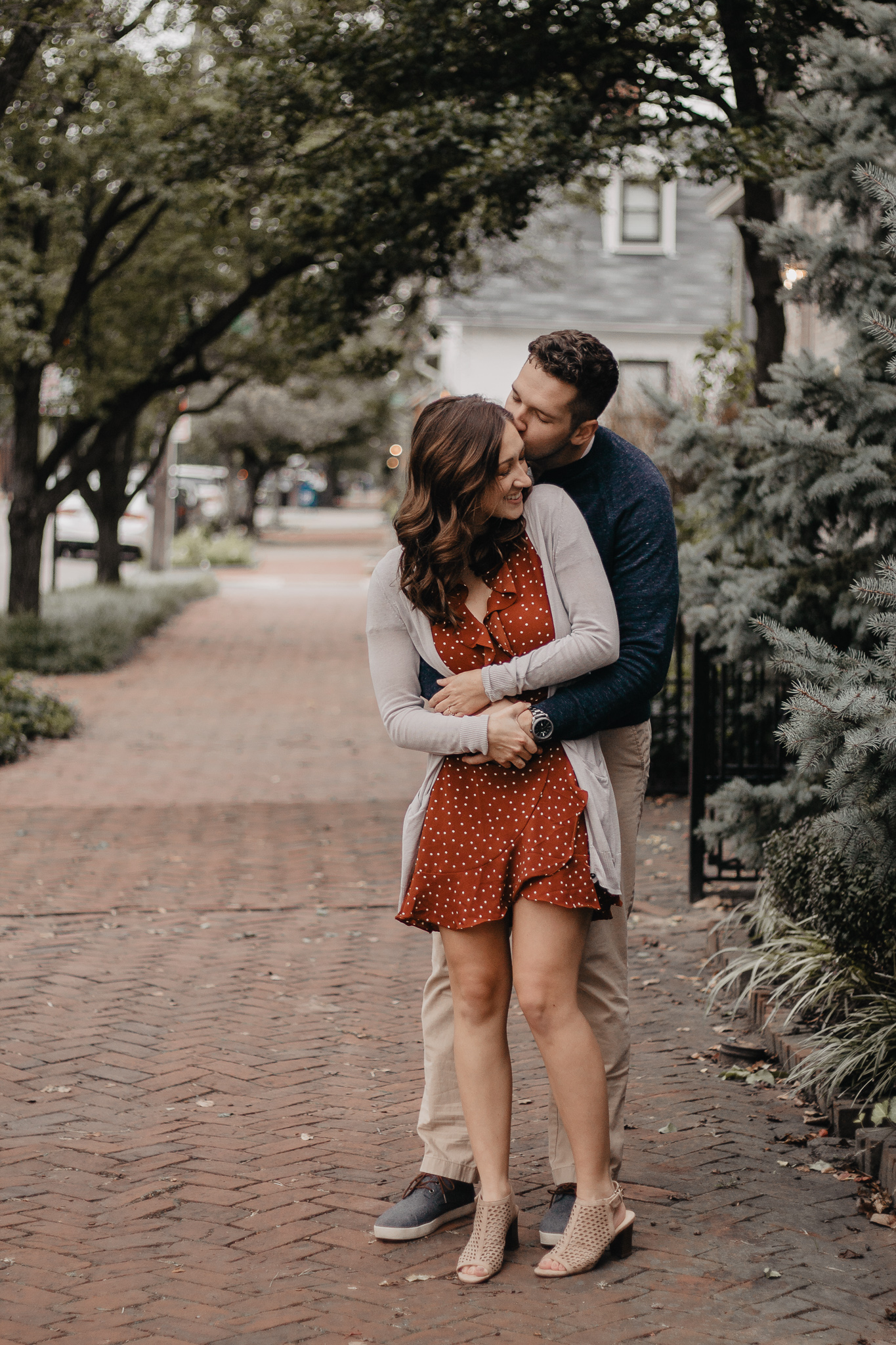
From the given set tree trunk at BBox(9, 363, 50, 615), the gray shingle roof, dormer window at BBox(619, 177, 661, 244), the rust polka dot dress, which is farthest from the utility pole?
the rust polka dot dress

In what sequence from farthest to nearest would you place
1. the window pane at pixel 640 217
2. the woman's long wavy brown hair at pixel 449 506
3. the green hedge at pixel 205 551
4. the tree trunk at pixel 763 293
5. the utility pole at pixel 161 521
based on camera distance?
the green hedge at pixel 205 551
the utility pole at pixel 161 521
the window pane at pixel 640 217
the tree trunk at pixel 763 293
the woman's long wavy brown hair at pixel 449 506

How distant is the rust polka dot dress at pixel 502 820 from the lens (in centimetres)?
302

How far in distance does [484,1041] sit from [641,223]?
80.3ft

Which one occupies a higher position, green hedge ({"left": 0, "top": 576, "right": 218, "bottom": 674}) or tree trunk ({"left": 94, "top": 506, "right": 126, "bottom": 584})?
tree trunk ({"left": 94, "top": 506, "right": 126, "bottom": 584})

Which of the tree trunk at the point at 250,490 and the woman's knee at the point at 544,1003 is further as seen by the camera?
the tree trunk at the point at 250,490

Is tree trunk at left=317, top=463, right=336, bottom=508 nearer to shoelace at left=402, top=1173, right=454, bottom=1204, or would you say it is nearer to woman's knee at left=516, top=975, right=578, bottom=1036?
shoelace at left=402, top=1173, right=454, bottom=1204

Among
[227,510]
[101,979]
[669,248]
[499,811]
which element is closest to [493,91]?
[101,979]

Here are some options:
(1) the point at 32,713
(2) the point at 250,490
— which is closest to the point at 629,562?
(1) the point at 32,713

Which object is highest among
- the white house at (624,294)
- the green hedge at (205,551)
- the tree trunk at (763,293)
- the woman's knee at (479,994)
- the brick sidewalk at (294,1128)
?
the white house at (624,294)

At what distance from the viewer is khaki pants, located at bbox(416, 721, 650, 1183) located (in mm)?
3287

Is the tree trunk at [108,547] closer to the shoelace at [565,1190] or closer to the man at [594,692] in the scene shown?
the man at [594,692]

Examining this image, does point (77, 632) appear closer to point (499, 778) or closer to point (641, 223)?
point (499, 778)

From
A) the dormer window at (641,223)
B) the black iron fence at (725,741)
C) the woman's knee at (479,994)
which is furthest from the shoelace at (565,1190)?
the dormer window at (641,223)

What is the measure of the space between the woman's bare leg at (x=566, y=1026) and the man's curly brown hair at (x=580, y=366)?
1.07m
